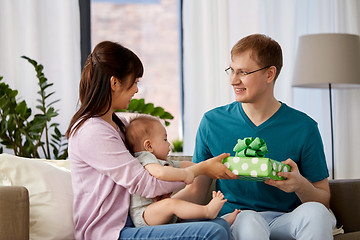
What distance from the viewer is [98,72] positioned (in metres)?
1.62

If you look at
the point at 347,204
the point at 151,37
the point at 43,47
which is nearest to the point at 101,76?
the point at 347,204

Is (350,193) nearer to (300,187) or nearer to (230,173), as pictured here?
(300,187)

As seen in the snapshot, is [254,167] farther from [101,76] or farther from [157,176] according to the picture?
[101,76]

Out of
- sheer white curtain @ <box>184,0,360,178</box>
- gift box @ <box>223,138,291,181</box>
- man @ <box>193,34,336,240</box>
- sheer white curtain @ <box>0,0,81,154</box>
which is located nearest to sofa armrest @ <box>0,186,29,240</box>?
gift box @ <box>223,138,291,181</box>

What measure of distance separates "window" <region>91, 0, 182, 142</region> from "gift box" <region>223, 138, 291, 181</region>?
2.09m

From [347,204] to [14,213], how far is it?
4.33ft

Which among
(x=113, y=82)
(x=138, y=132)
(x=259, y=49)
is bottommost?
(x=138, y=132)

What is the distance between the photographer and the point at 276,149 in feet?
6.32

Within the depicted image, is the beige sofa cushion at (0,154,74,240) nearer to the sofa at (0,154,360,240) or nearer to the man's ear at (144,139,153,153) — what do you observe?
the sofa at (0,154,360,240)

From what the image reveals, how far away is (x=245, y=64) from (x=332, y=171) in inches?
79.0

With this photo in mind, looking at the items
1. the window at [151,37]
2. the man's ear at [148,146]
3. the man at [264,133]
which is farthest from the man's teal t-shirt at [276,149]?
the window at [151,37]

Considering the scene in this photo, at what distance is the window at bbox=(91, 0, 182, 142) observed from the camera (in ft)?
12.0

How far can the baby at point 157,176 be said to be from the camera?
1539 millimetres

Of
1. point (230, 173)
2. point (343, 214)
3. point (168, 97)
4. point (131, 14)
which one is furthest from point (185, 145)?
point (230, 173)
